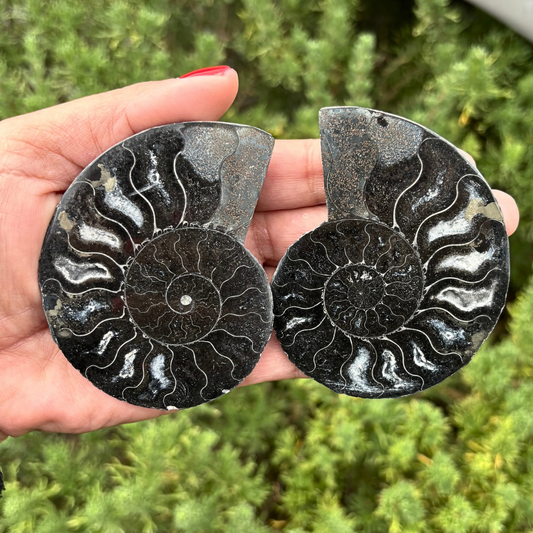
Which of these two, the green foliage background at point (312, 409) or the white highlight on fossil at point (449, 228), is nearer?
the white highlight on fossil at point (449, 228)

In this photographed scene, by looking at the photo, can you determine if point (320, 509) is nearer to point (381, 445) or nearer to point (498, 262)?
point (381, 445)

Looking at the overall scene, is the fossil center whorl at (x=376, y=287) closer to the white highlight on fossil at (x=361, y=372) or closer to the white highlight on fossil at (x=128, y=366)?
the white highlight on fossil at (x=361, y=372)

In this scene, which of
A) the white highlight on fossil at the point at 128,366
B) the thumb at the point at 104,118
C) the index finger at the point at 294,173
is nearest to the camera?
the thumb at the point at 104,118

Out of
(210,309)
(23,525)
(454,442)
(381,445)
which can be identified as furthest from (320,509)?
(23,525)

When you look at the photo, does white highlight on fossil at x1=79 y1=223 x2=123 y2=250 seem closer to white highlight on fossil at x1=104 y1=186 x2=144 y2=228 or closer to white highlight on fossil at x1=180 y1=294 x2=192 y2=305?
white highlight on fossil at x1=104 y1=186 x2=144 y2=228

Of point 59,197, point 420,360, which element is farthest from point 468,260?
point 59,197

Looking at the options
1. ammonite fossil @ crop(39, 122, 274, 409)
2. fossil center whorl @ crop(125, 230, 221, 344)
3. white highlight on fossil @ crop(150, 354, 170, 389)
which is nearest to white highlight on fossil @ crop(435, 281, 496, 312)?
ammonite fossil @ crop(39, 122, 274, 409)

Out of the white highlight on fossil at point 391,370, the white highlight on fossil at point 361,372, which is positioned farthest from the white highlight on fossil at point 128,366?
the white highlight on fossil at point 391,370
